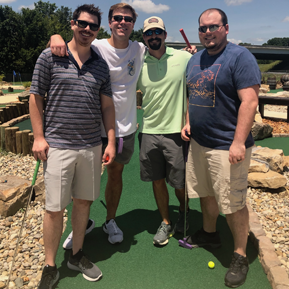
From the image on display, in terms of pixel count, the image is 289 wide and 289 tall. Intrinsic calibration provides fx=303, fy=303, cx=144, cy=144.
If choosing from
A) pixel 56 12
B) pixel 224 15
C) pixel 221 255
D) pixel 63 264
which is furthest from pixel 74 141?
pixel 56 12

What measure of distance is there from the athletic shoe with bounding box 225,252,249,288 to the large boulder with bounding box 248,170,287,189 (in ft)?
6.69

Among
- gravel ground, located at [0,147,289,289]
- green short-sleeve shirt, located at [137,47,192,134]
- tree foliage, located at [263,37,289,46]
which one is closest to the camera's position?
gravel ground, located at [0,147,289,289]

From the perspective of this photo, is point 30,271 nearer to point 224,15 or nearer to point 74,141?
point 74,141

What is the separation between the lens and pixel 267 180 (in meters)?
4.46

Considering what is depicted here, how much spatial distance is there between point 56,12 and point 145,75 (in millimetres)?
93133

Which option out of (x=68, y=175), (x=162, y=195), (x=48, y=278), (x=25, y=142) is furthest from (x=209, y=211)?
(x=25, y=142)

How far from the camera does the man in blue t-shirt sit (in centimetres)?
234

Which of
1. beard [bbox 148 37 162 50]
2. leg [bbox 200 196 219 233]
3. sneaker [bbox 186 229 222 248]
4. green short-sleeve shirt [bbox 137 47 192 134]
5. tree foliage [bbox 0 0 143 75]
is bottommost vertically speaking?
sneaker [bbox 186 229 222 248]

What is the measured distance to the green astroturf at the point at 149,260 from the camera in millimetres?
2619

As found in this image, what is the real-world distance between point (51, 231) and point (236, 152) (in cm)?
161

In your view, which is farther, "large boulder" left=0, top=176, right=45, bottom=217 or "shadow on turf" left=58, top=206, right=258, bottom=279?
"large boulder" left=0, top=176, right=45, bottom=217

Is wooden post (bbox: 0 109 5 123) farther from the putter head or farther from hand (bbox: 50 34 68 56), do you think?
the putter head

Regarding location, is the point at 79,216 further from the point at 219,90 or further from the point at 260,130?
the point at 260,130

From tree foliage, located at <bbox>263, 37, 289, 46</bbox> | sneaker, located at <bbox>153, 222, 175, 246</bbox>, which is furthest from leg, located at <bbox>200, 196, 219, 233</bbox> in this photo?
tree foliage, located at <bbox>263, 37, 289, 46</bbox>
